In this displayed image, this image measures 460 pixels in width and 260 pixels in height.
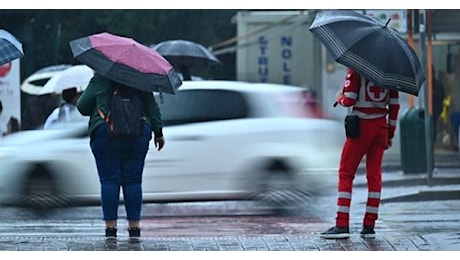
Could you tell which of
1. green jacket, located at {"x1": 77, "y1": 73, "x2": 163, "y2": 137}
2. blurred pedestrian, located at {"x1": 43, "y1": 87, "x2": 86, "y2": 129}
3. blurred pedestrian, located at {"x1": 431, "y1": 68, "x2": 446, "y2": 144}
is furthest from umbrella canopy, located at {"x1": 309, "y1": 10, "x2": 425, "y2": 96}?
blurred pedestrian, located at {"x1": 431, "y1": 68, "x2": 446, "y2": 144}

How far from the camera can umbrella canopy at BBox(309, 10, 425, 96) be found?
9.49 m

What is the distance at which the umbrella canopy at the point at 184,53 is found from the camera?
744 inches

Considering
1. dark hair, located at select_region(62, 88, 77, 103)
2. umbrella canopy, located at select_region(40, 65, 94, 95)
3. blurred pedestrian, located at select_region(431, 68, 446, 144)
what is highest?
umbrella canopy, located at select_region(40, 65, 94, 95)

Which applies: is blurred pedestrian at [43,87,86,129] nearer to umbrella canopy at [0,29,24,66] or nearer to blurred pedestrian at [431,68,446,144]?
umbrella canopy at [0,29,24,66]

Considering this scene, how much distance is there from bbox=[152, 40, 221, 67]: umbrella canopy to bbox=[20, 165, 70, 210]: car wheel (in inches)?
215

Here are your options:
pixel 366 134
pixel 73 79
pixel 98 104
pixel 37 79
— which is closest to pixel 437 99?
pixel 37 79

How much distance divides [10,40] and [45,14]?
637 inches

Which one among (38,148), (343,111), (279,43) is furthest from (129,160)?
(279,43)

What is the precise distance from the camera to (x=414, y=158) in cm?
1877

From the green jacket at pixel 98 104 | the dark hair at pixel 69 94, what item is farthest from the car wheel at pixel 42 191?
the green jacket at pixel 98 104

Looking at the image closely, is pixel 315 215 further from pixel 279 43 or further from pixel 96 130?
pixel 279 43

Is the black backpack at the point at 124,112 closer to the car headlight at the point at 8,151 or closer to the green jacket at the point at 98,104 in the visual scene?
the green jacket at the point at 98,104

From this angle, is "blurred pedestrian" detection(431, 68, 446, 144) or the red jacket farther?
"blurred pedestrian" detection(431, 68, 446, 144)

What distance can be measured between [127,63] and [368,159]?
205 cm
